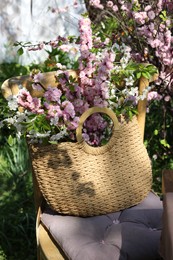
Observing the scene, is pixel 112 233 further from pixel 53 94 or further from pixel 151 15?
pixel 151 15

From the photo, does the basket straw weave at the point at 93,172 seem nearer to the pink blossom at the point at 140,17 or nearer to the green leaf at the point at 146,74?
the green leaf at the point at 146,74

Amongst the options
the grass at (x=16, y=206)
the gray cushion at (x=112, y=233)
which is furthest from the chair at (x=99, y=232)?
the grass at (x=16, y=206)

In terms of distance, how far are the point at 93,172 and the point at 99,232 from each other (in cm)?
22

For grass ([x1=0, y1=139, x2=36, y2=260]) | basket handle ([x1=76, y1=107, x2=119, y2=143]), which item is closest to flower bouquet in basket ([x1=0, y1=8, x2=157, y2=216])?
basket handle ([x1=76, y1=107, x2=119, y2=143])

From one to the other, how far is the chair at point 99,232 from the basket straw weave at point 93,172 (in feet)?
0.17

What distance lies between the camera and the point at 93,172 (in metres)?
1.86

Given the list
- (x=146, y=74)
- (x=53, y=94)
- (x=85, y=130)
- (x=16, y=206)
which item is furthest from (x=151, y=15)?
(x=16, y=206)

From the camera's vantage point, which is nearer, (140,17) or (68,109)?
(68,109)

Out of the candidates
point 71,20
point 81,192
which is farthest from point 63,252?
point 71,20

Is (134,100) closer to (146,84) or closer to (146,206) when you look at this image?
(146,84)

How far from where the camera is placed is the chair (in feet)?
5.49

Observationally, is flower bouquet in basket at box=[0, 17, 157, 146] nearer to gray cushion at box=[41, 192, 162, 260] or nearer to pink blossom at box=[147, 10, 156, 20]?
gray cushion at box=[41, 192, 162, 260]

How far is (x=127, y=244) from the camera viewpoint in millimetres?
1689

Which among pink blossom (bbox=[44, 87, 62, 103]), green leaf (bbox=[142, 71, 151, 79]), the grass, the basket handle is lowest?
the grass
